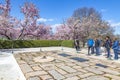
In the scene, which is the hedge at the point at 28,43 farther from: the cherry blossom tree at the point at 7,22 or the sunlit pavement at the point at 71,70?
the sunlit pavement at the point at 71,70

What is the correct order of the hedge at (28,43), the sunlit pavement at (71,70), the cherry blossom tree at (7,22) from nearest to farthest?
the sunlit pavement at (71,70)
the cherry blossom tree at (7,22)
the hedge at (28,43)

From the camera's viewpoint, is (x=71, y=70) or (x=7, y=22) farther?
(x=7, y=22)

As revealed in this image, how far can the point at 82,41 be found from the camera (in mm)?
24078

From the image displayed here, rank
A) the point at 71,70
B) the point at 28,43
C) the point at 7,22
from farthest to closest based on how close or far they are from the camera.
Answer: the point at 28,43 < the point at 7,22 < the point at 71,70

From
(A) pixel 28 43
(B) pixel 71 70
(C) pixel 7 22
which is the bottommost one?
(B) pixel 71 70

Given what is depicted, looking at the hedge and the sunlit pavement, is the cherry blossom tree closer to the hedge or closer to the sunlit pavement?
the hedge

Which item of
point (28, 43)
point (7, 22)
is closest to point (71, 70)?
point (7, 22)

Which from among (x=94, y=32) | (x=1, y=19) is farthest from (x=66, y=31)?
(x=1, y=19)

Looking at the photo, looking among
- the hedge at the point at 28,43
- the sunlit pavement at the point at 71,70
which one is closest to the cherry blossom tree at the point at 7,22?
the hedge at the point at 28,43

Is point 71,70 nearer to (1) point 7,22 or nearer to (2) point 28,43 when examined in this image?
(1) point 7,22

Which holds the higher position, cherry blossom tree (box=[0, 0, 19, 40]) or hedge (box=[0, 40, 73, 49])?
cherry blossom tree (box=[0, 0, 19, 40])

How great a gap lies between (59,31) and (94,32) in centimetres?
674

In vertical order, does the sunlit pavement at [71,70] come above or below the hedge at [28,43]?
below

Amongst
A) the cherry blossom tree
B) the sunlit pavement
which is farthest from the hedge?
the sunlit pavement
